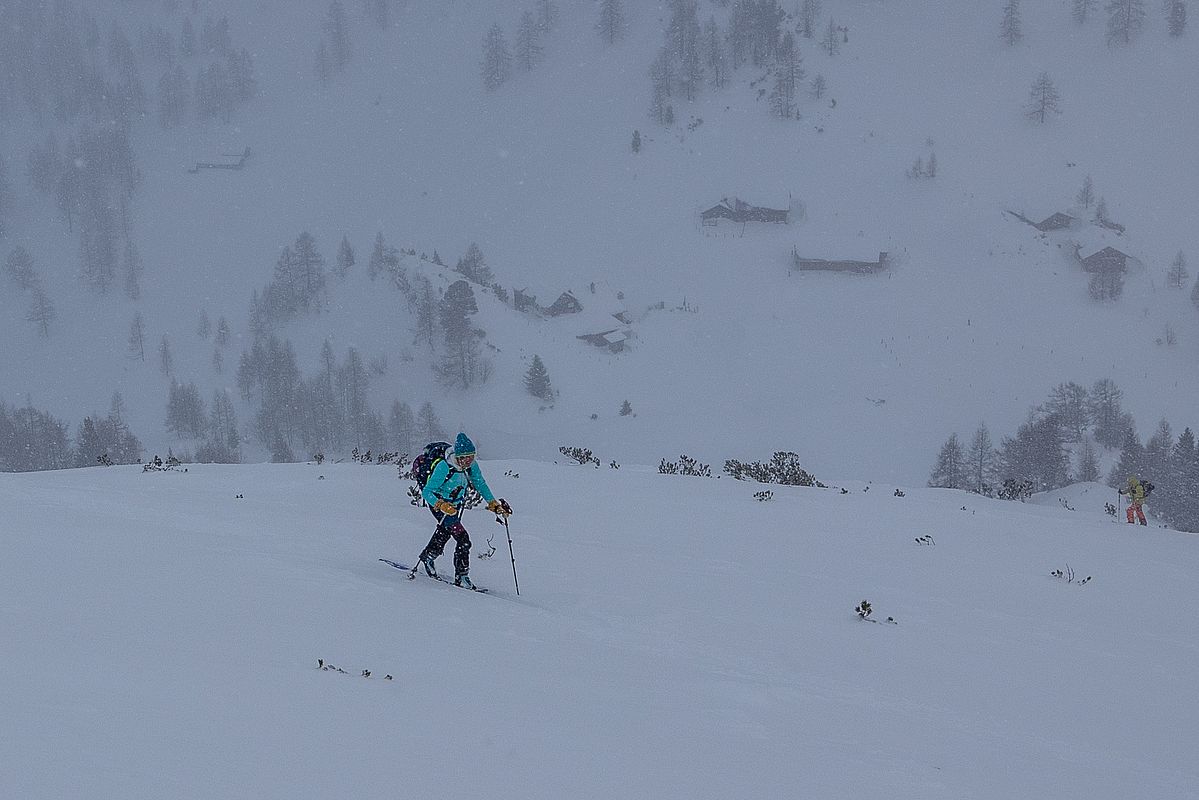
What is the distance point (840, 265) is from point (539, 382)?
29.9 metres

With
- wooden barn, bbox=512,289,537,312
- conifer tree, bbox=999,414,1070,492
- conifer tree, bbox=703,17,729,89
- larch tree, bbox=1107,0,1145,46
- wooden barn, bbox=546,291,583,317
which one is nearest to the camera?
conifer tree, bbox=999,414,1070,492

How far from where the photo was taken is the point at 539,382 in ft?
202

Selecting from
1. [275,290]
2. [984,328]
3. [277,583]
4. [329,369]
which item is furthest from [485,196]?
[277,583]

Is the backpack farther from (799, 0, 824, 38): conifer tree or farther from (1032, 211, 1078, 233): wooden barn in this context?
(799, 0, 824, 38): conifer tree

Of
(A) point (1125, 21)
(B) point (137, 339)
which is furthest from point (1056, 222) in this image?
(B) point (137, 339)

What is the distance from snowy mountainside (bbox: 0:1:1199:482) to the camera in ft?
193

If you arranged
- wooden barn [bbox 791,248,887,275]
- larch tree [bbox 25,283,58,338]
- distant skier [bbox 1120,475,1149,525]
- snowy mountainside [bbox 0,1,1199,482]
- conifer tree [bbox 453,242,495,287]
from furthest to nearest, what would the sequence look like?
1. larch tree [bbox 25,283,58,338]
2. conifer tree [bbox 453,242,495,287]
3. wooden barn [bbox 791,248,887,275]
4. snowy mountainside [bbox 0,1,1199,482]
5. distant skier [bbox 1120,475,1149,525]

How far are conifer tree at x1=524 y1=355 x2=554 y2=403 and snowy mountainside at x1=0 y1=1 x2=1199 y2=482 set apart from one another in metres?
0.75

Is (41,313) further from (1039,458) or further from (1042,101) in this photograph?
(1042,101)

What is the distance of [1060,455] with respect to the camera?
146 ft

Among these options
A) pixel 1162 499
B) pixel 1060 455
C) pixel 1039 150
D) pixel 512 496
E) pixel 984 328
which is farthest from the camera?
pixel 1039 150

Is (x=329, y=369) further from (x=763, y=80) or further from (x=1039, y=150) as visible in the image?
(x=1039, y=150)

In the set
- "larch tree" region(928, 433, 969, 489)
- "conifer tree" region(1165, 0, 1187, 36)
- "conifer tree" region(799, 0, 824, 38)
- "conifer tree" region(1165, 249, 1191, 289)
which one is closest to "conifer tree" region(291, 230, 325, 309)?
"larch tree" region(928, 433, 969, 489)

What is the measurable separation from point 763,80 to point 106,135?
90.4 metres
